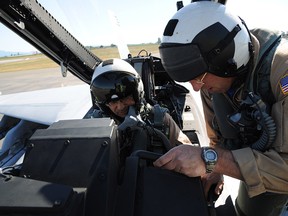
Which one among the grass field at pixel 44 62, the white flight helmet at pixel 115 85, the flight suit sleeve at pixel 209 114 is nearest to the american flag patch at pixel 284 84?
the flight suit sleeve at pixel 209 114

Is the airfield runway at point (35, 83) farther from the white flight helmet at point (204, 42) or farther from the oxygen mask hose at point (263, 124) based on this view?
the oxygen mask hose at point (263, 124)

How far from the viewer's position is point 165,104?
3.45 metres

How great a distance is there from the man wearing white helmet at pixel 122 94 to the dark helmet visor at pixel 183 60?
823 mm

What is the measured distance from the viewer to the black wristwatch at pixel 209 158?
1053 millimetres

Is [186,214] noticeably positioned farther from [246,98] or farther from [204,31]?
[204,31]

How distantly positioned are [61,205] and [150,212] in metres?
0.28

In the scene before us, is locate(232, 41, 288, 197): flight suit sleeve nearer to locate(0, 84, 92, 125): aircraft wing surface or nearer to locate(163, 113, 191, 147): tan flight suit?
locate(163, 113, 191, 147): tan flight suit

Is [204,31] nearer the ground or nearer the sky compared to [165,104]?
nearer the sky

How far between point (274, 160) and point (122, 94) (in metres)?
1.27

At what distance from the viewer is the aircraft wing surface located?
3135mm

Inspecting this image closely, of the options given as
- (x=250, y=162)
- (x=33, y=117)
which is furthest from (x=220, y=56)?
(x=33, y=117)

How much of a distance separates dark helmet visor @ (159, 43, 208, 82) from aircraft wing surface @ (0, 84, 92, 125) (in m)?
1.97

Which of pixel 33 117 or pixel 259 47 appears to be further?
pixel 33 117

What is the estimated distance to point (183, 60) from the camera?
1.19 meters
